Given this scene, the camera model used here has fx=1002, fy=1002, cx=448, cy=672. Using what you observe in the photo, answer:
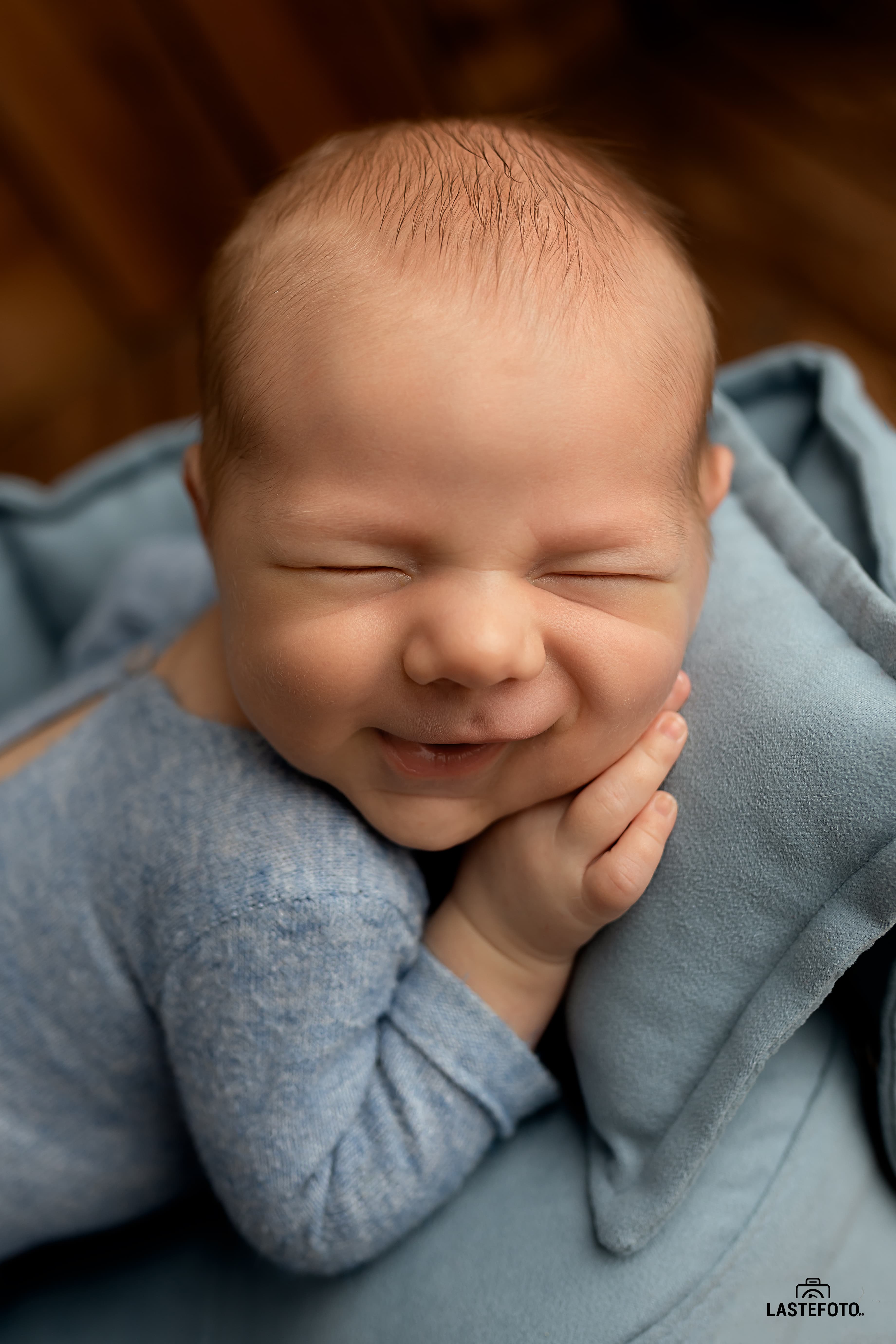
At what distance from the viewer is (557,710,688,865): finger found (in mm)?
709

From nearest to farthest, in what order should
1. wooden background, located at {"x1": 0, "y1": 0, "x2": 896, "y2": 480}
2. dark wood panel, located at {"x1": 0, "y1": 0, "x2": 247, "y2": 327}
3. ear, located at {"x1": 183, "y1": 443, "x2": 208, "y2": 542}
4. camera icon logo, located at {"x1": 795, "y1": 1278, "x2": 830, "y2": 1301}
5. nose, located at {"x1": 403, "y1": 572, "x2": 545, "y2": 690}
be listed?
nose, located at {"x1": 403, "y1": 572, "x2": 545, "y2": 690} < camera icon logo, located at {"x1": 795, "y1": 1278, "x2": 830, "y2": 1301} < ear, located at {"x1": 183, "y1": 443, "x2": 208, "y2": 542} < wooden background, located at {"x1": 0, "y1": 0, "x2": 896, "y2": 480} < dark wood panel, located at {"x1": 0, "y1": 0, "x2": 247, "y2": 327}

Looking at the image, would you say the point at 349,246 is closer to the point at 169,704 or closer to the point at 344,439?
the point at 344,439

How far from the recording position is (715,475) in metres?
0.80

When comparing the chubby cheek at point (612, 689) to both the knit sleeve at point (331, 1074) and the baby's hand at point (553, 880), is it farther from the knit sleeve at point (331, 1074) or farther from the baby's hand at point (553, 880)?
the knit sleeve at point (331, 1074)

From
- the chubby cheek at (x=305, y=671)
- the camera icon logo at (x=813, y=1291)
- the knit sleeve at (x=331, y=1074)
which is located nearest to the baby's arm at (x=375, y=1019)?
the knit sleeve at (x=331, y=1074)

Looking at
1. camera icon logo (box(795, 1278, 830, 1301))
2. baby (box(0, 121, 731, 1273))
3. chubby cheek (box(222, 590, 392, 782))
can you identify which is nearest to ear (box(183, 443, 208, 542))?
baby (box(0, 121, 731, 1273))

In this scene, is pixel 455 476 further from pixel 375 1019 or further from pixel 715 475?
pixel 375 1019

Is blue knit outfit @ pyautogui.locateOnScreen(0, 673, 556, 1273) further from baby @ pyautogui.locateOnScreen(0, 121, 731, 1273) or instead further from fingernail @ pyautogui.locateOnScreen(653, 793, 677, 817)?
fingernail @ pyautogui.locateOnScreen(653, 793, 677, 817)

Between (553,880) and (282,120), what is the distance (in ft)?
6.57

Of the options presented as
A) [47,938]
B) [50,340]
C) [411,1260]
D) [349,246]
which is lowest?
[411,1260]

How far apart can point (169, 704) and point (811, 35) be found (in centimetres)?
204

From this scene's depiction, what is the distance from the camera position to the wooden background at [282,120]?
1868mm

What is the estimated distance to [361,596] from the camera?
0.63 m

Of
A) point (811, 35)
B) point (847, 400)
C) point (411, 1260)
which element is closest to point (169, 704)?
point (411, 1260)
